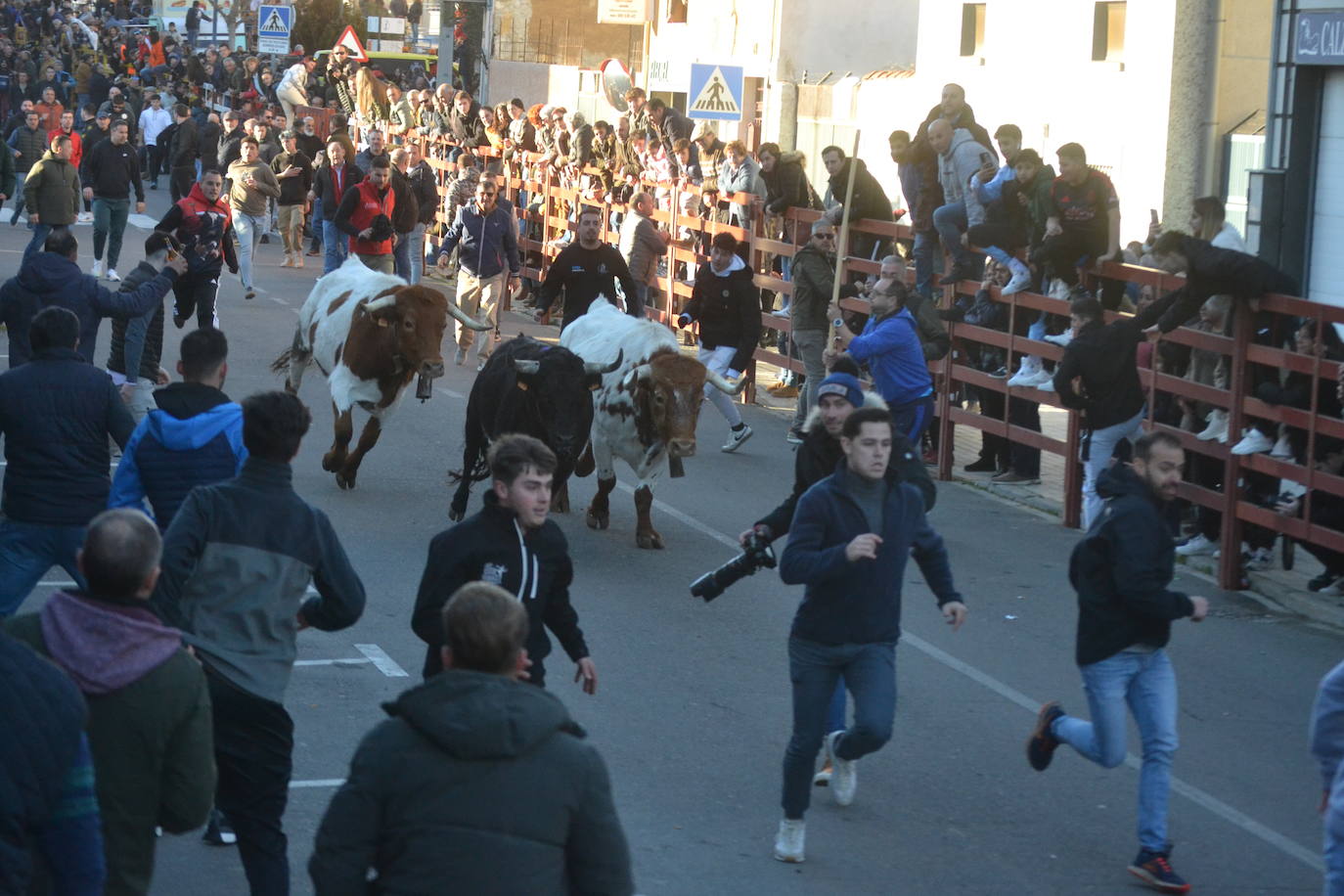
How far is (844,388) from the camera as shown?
28.3 feet

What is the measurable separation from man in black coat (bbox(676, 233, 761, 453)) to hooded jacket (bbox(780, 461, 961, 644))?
→ 9878 mm

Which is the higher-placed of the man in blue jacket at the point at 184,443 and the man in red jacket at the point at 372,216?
the man in red jacket at the point at 372,216

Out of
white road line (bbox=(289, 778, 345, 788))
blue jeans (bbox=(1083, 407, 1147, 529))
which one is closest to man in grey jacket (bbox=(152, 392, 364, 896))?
white road line (bbox=(289, 778, 345, 788))

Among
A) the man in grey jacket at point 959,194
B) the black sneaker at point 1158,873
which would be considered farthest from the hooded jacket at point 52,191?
the black sneaker at point 1158,873

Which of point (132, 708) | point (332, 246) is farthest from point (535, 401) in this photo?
point (332, 246)

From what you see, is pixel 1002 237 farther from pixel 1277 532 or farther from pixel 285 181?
pixel 285 181

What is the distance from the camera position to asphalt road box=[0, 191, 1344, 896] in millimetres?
7355

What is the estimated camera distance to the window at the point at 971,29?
31.7m

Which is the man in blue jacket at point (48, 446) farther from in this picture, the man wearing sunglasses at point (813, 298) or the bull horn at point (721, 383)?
the man wearing sunglasses at point (813, 298)

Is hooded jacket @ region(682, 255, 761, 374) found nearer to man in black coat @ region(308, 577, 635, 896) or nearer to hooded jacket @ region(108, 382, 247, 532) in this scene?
hooded jacket @ region(108, 382, 247, 532)

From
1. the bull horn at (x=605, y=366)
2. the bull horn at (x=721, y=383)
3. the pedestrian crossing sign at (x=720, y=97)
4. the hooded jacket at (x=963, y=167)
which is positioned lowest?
the bull horn at (x=721, y=383)

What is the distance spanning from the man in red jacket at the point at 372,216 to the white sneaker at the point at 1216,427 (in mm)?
10265

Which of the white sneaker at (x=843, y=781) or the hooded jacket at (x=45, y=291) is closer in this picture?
the white sneaker at (x=843, y=781)

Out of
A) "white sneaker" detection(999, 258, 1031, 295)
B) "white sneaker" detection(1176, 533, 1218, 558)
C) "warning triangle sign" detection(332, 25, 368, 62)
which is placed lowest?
"white sneaker" detection(1176, 533, 1218, 558)
